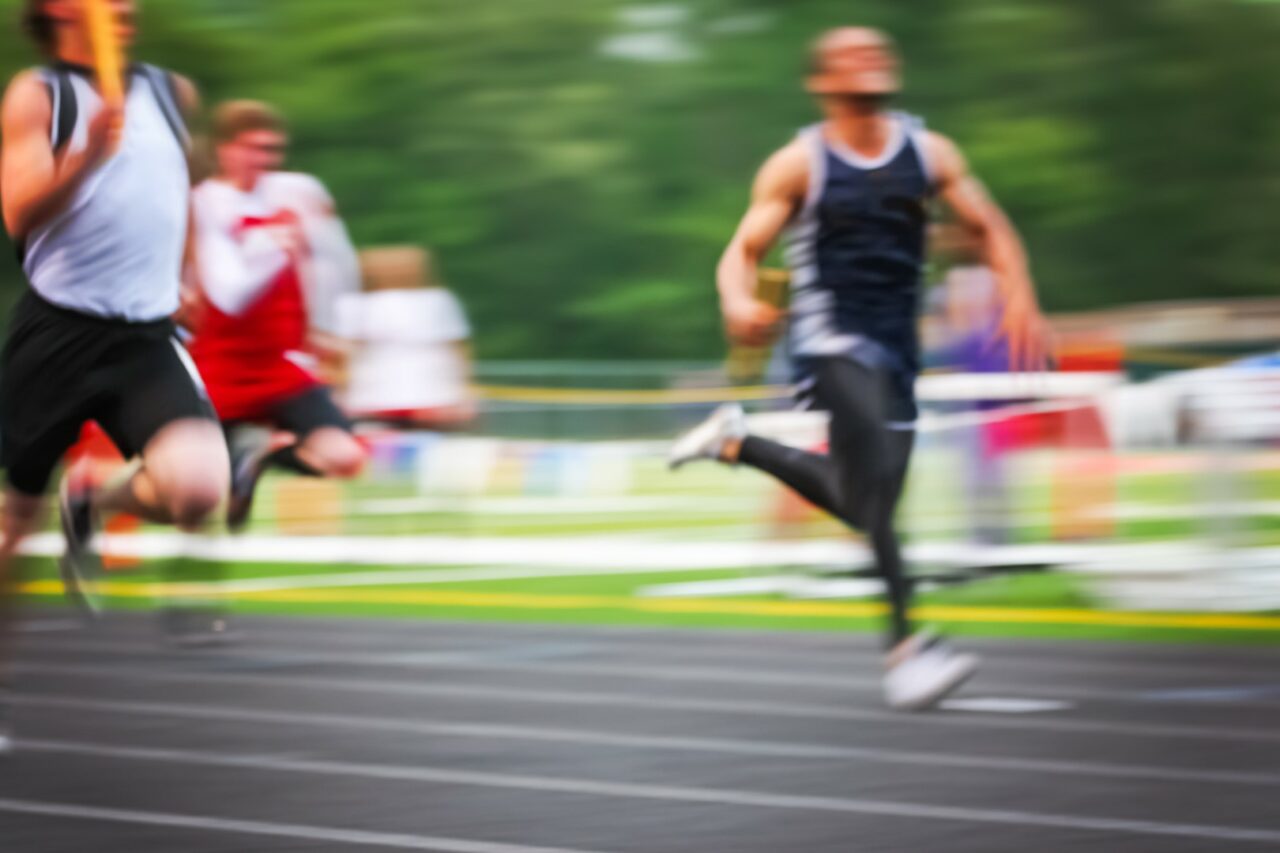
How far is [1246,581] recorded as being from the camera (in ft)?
30.1

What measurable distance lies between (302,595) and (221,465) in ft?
17.3

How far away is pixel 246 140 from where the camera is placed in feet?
28.3

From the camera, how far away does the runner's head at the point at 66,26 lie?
539 cm

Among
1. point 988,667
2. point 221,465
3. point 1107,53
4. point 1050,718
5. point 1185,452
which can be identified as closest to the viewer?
point 221,465

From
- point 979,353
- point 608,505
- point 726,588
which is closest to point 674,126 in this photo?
point 608,505

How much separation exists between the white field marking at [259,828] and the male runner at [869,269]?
6.58 ft

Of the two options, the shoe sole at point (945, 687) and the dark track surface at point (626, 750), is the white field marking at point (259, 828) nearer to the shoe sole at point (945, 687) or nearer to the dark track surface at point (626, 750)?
the dark track surface at point (626, 750)

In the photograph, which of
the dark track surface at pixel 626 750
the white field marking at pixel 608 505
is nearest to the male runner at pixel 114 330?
the dark track surface at pixel 626 750

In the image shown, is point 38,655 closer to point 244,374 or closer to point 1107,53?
point 244,374

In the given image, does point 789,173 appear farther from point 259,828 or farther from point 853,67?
point 259,828

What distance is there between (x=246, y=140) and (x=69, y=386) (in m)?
3.19

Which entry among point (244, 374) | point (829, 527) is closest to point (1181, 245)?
point (829, 527)

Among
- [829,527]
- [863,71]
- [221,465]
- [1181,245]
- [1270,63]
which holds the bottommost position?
[1181,245]

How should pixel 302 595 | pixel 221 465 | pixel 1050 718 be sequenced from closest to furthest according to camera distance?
pixel 221 465 < pixel 1050 718 < pixel 302 595
